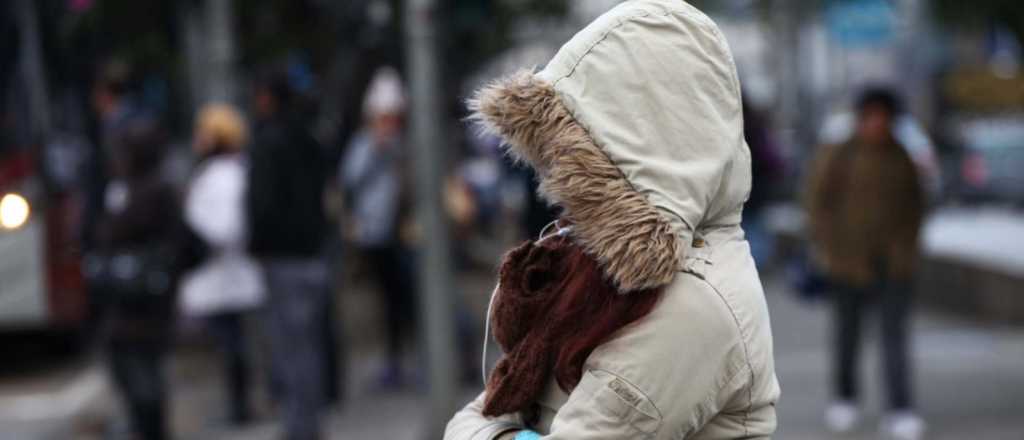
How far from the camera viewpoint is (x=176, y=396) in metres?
10.3

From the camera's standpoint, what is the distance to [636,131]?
91.6 inches

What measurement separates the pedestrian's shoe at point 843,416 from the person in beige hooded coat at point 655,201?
5.80 metres

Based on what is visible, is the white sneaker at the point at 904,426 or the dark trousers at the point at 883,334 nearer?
the white sneaker at the point at 904,426

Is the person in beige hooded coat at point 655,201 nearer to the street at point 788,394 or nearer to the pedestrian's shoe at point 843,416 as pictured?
the street at point 788,394

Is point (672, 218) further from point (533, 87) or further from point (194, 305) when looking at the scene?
point (194, 305)

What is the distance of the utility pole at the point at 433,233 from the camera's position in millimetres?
7613

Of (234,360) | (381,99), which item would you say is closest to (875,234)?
(381,99)

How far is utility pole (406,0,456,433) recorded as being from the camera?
761 cm

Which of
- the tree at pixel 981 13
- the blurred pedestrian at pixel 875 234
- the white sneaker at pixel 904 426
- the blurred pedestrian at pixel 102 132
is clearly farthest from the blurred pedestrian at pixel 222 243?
the tree at pixel 981 13

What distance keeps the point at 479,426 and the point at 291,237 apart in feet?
16.6

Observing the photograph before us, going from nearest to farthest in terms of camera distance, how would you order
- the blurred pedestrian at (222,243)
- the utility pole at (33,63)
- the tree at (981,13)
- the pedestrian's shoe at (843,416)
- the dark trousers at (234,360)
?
the pedestrian's shoe at (843,416) < the blurred pedestrian at (222,243) < the dark trousers at (234,360) < the tree at (981,13) < the utility pole at (33,63)

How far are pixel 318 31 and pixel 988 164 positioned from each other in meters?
14.2

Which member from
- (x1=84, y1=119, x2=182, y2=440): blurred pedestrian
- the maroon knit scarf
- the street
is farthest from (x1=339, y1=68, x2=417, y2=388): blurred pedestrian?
the maroon knit scarf

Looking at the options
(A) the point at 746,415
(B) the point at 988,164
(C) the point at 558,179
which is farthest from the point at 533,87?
(B) the point at 988,164
